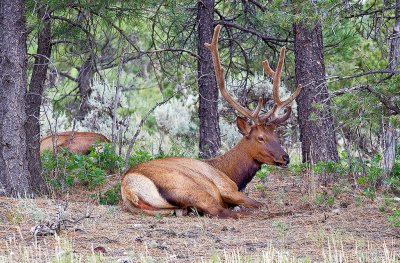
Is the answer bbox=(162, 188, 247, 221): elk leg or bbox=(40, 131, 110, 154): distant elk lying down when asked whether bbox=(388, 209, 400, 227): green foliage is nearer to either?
bbox=(162, 188, 247, 221): elk leg

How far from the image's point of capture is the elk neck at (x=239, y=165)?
10.6 m

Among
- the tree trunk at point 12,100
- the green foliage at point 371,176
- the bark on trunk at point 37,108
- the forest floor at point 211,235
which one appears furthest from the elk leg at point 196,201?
the green foliage at point 371,176

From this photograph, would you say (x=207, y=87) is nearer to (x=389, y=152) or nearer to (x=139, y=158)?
(x=139, y=158)

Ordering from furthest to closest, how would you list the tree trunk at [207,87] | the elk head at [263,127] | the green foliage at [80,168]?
the tree trunk at [207,87]
the green foliage at [80,168]
the elk head at [263,127]

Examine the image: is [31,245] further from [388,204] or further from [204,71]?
[204,71]

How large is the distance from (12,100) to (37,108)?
1.78 metres

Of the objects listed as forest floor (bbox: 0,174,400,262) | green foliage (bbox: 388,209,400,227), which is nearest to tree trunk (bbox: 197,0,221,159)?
forest floor (bbox: 0,174,400,262)

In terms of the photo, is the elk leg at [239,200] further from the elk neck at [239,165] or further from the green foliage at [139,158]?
the green foliage at [139,158]

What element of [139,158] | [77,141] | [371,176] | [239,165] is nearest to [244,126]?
[239,165]

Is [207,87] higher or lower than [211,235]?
higher

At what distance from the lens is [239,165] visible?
1062 centimetres

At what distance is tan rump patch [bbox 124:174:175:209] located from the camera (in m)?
9.46

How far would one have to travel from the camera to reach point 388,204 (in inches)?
370

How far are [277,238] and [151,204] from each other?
2102 mm
